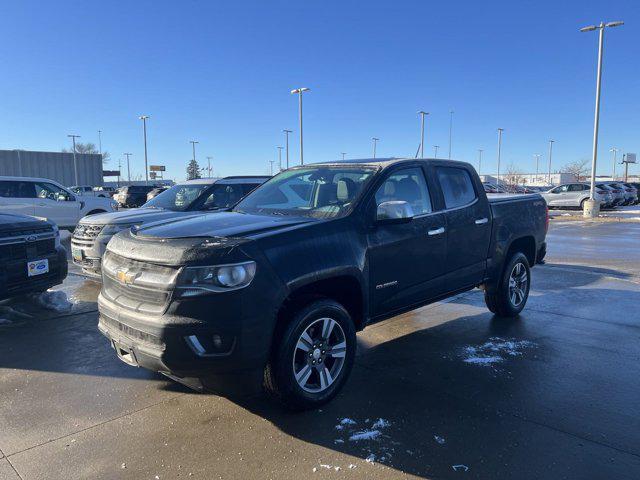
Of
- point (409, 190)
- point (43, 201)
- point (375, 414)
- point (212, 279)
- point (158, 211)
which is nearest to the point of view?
point (212, 279)

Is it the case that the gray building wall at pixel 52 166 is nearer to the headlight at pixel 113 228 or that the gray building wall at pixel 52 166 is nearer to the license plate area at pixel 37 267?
the headlight at pixel 113 228

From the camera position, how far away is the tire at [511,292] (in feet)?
19.6

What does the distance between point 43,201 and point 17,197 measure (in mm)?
645

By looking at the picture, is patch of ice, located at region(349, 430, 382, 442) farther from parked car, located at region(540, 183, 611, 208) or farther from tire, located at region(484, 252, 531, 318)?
parked car, located at region(540, 183, 611, 208)

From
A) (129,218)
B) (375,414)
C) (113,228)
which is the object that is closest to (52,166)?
(129,218)

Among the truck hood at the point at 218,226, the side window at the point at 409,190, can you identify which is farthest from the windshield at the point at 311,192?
the truck hood at the point at 218,226

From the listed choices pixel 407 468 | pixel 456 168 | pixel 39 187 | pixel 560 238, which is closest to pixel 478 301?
pixel 456 168

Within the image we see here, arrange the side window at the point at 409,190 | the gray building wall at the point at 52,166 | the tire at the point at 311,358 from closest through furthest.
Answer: the tire at the point at 311,358 → the side window at the point at 409,190 → the gray building wall at the point at 52,166

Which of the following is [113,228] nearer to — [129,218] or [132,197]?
[129,218]

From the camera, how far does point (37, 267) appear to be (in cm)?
606

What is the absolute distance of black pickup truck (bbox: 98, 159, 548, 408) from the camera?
3174 millimetres

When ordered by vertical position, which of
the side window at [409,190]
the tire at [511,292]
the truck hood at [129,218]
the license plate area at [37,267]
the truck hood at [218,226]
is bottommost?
the tire at [511,292]

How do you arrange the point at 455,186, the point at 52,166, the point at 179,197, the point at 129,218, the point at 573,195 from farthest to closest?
the point at 52,166
the point at 573,195
the point at 179,197
the point at 129,218
the point at 455,186

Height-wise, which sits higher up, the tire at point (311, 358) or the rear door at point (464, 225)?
the rear door at point (464, 225)
